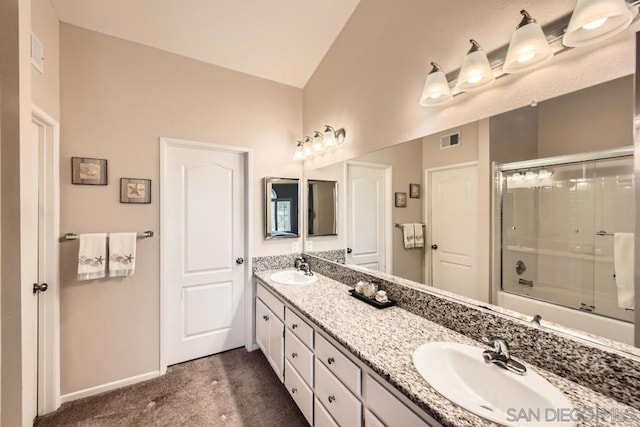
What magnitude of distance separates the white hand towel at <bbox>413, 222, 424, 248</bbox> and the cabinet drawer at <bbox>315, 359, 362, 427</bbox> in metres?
0.91

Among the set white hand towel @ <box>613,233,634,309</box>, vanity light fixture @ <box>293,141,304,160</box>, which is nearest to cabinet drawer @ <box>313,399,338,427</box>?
white hand towel @ <box>613,233,634,309</box>

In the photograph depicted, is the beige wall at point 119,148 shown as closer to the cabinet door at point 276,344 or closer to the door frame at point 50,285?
the door frame at point 50,285

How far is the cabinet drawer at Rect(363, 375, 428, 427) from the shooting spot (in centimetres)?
91

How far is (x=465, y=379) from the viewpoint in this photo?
1060 millimetres

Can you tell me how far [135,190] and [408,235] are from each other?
2199 millimetres

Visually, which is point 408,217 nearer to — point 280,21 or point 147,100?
point 280,21

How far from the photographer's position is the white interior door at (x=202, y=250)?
2.36 meters

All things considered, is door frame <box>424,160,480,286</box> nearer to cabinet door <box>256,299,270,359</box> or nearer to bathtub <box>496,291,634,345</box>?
bathtub <box>496,291,634,345</box>

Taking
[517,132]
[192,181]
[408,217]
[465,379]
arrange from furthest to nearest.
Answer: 1. [192,181]
2. [408,217]
3. [517,132]
4. [465,379]

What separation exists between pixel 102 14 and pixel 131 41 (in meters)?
0.24

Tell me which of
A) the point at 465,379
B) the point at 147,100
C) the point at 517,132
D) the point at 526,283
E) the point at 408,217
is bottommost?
the point at 465,379

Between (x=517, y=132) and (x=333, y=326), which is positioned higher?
(x=517, y=132)

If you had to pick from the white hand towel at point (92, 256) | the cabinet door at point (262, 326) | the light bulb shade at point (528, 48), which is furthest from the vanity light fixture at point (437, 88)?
the white hand towel at point (92, 256)

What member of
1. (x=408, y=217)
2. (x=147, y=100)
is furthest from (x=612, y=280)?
(x=147, y=100)
